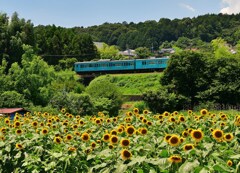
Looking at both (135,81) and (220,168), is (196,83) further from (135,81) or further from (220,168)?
(220,168)

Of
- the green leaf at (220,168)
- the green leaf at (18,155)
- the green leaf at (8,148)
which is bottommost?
the green leaf at (18,155)

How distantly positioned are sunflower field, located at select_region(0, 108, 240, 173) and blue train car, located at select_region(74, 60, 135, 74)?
141 feet

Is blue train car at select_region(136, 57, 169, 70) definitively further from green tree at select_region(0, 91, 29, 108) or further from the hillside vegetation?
green tree at select_region(0, 91, 29, 108)

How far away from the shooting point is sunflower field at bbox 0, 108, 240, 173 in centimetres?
298

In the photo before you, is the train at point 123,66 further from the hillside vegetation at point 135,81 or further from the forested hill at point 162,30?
the forested hill at point 162,30

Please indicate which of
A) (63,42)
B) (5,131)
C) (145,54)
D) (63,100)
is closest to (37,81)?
(63,100)

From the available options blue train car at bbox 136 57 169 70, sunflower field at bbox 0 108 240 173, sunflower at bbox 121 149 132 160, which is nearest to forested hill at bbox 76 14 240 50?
blue train car at bbox 136 57 169 70

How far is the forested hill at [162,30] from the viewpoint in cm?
12515

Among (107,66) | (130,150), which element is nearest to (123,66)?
(107,66)

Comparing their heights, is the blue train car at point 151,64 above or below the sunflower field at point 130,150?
below

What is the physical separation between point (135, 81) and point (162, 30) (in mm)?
89474

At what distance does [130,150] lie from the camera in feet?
11.6

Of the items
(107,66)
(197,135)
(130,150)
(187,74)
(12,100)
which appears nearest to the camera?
(197,135)

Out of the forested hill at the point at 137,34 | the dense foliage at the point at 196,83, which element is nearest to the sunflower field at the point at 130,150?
the dense foliage at the point at 196,83
